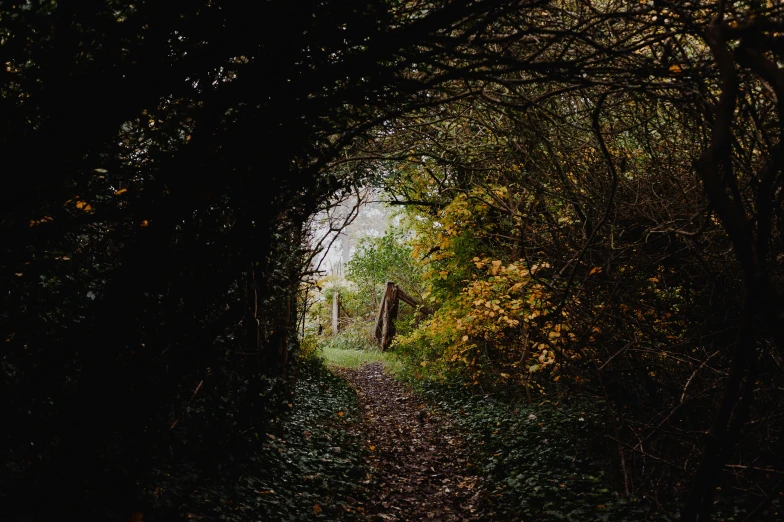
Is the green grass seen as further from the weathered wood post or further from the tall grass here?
the weathered wood post

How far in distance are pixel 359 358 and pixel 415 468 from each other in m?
11.7

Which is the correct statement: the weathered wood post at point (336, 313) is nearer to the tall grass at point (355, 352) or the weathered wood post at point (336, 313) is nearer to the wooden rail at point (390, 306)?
the tall grass at point (355, 352)

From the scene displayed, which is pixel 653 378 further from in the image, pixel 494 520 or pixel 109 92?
pixel 109 92

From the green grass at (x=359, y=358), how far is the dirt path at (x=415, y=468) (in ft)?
16.6

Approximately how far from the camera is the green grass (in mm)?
16062

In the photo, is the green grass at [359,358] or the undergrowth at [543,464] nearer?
the undergrowth at [543,464]

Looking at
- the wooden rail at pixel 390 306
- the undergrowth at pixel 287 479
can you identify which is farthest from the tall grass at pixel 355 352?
the undergrowth at pixel 287 479

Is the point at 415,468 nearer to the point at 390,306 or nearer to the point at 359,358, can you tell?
the point at 359,358

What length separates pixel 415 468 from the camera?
6809 mm

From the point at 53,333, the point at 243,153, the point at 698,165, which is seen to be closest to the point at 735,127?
the point at 698,165

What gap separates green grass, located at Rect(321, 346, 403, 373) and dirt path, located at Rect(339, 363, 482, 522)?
507 cm

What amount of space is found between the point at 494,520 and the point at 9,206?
486cm

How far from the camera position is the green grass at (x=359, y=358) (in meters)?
16.1

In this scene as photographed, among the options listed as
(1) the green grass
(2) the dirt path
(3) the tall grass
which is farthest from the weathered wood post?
(2) the dirt path
